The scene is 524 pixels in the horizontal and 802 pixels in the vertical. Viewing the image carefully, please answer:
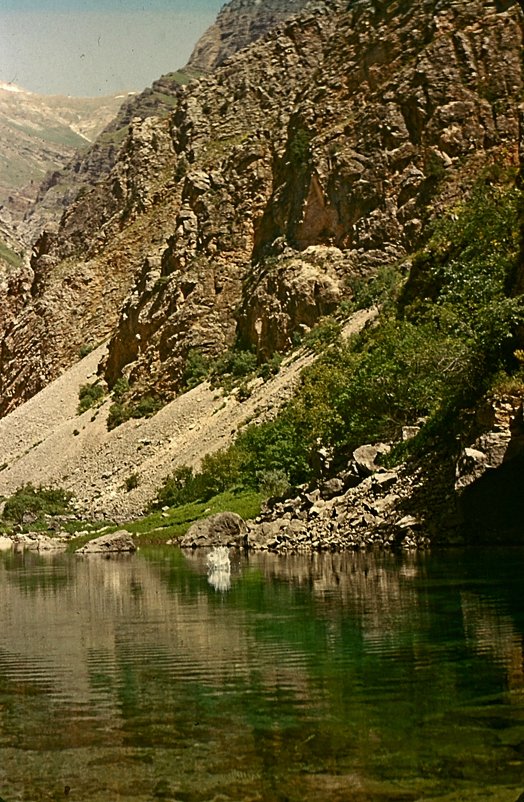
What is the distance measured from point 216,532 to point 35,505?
26488 millimetres

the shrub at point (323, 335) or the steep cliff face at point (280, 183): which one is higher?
the steep cliff face at point (280, 183)

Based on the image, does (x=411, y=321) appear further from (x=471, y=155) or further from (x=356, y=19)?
(x=356, y=19)

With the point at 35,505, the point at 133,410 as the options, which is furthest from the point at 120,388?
the point at 35,505

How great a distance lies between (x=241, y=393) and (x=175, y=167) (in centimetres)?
3843

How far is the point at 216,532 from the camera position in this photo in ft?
142

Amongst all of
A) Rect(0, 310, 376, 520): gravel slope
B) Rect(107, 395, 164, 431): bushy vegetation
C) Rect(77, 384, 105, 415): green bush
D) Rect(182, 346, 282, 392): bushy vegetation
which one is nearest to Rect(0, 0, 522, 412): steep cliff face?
Rect(182, 346, 282, 392): bushy vegetation

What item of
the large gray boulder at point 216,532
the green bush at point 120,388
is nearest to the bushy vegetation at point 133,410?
the green bush at point 120,388

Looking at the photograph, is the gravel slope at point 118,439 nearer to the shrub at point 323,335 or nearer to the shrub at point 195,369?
the shrub at point 323,335

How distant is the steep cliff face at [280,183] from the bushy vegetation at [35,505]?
14855 millimetres

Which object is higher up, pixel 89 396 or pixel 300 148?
pixel 300 148

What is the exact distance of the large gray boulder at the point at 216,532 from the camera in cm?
4281

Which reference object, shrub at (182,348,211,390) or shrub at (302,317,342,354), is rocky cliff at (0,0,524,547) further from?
shrub at (302,317,342,354)

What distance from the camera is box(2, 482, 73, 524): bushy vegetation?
6588cm

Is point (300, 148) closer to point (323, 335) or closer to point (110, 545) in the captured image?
point (323, 335)
